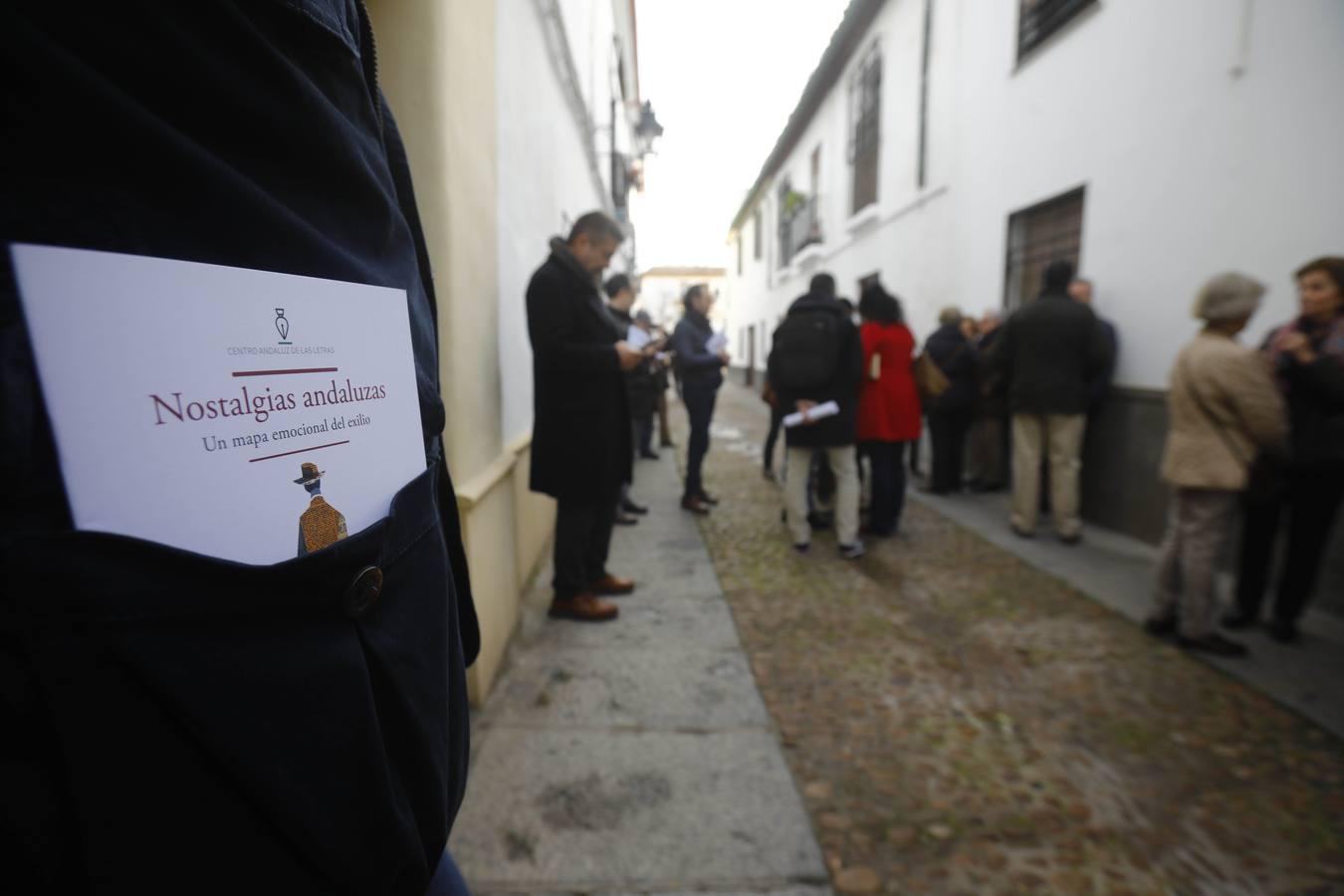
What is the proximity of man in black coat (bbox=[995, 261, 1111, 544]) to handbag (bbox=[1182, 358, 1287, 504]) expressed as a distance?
69.4 inches

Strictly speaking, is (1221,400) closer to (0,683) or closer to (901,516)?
(901,516)

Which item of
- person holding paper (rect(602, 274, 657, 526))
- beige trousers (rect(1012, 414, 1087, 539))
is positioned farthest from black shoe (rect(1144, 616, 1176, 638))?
person holding paper (rect(602, 274, 657, 526))

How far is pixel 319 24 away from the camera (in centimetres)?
64

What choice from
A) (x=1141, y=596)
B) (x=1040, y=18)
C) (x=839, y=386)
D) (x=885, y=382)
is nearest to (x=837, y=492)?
(x=839, y=386)

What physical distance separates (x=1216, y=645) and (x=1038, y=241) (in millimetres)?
4379

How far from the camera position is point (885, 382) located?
197 inches

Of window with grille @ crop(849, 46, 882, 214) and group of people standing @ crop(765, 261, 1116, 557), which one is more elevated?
window with grille @ crop(849, 46, 882, 214)

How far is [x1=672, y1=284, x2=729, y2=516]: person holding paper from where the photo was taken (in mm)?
5660

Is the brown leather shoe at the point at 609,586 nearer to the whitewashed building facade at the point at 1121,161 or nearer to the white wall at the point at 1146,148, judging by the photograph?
the whitewashed building facade at the point at 1121,161

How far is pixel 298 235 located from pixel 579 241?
112 inches

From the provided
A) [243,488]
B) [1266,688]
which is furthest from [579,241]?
[1266,688]

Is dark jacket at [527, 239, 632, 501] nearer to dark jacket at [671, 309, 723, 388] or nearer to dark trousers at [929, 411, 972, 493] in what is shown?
dark jacket at [671, 309, 723, 388]

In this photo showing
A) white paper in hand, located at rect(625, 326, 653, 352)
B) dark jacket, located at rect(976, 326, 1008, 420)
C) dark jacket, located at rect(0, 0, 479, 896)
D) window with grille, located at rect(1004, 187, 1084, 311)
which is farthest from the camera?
window with grille, located at rect(1004, 187, 1084, 311)

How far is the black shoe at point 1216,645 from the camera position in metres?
3.19
